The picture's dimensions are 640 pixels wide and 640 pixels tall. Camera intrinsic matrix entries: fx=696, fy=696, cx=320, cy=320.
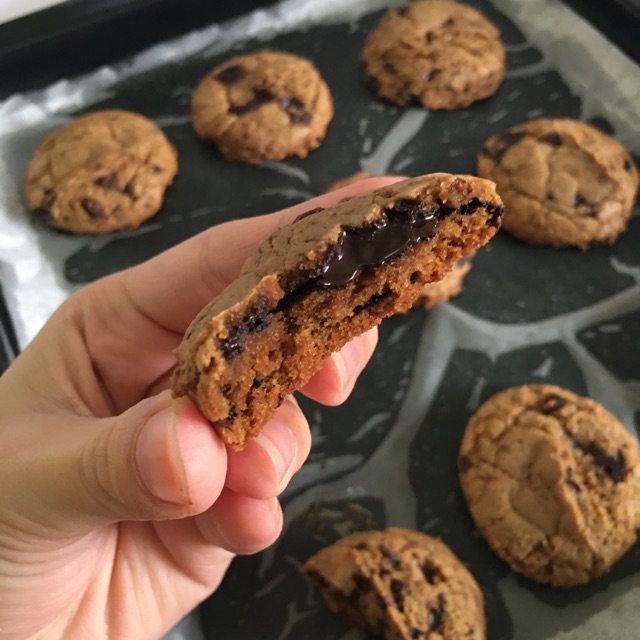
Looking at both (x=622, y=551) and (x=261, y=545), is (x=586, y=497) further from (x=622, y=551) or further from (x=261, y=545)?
(x=261, y=545)

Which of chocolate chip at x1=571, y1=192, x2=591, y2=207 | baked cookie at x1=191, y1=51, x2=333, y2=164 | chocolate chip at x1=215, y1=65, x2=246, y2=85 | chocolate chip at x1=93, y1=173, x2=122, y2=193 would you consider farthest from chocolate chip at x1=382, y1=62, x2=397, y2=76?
chocolate chip at x1=93, y1=173, x2=122, y2=193

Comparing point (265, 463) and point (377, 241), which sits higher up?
point (377, 241)

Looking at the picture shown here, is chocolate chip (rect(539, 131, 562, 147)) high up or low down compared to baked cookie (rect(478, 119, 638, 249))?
up

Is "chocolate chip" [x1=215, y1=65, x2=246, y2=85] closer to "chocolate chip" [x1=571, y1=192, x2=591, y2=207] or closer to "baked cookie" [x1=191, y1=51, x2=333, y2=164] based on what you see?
"baked cookie" [x1=191, y1=51, x2=333, y2=164]

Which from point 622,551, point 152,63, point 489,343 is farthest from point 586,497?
point 152,63

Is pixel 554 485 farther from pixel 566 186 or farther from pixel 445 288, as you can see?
pixel 566 186

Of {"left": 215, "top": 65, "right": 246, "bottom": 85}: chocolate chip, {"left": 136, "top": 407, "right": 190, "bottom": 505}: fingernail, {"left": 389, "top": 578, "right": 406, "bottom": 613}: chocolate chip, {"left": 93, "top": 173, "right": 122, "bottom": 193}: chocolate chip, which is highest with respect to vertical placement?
{"left": 136, "top": 407, "right": 190, "bottom": 505}: fingernail

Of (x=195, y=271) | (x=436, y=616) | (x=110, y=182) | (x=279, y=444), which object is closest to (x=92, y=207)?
(x=110, y=182)
